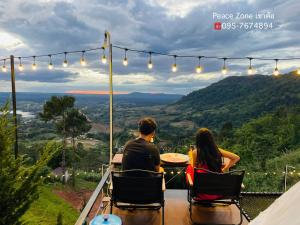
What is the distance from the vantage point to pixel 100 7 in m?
9.55

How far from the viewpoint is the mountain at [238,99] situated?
101 feet

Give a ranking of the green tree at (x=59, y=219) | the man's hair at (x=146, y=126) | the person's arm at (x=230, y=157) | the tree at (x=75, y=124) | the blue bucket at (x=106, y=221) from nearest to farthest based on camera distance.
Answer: the green tree at (x=59, y=219)
the blue bucket at (x=106, y=221)
the man's hair at (x=146, y=126)
the person's arm at (x=230, y=157)
the tree at (x=75, y=124)

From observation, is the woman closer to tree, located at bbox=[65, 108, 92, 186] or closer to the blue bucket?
the blue bucket

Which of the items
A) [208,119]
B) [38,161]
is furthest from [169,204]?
[208,119]

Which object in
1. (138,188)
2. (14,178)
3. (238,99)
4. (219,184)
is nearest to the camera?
(14,178)

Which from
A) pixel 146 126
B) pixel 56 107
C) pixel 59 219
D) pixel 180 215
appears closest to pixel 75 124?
pixel 56 107

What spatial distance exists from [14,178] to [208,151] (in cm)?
207

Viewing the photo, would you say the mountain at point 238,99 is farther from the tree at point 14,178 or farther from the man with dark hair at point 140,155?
the tree at point 14,178

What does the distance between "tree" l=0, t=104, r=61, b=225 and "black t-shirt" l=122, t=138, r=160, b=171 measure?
4.48ft

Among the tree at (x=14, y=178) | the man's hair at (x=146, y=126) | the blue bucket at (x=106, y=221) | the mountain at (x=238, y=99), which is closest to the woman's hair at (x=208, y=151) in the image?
the man's hair at (x=146, y=126)

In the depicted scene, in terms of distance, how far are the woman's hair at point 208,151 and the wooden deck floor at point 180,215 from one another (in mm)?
554

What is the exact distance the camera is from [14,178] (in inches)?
59.3

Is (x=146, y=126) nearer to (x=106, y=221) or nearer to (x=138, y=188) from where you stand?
(x=138, y=188)

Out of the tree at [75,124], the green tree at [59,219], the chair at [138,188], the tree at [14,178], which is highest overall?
the tree at [14,178]
